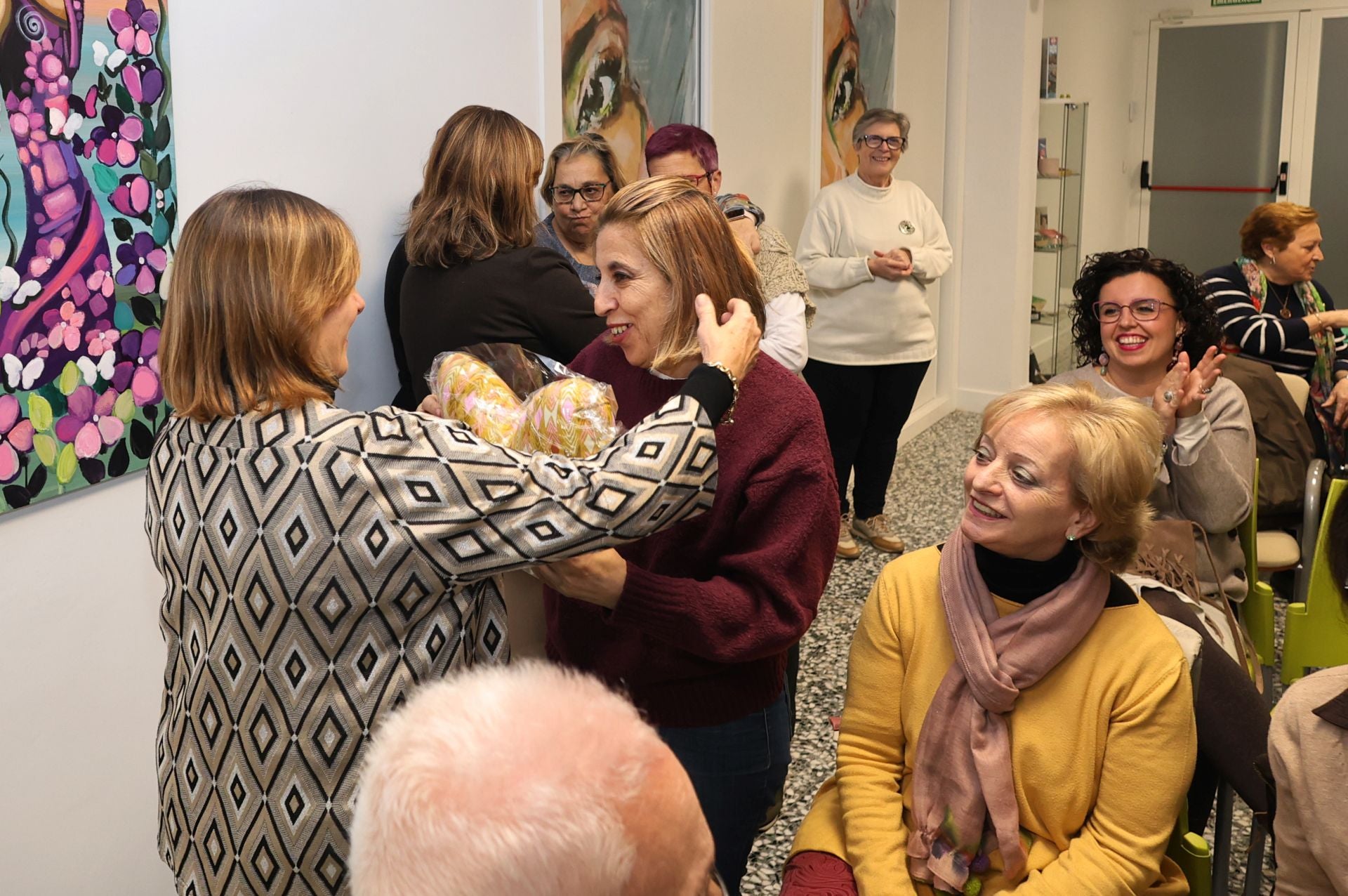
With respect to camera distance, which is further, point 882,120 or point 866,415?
point 866,415

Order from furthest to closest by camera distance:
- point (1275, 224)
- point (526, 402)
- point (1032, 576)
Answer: point (1275, 224) → point (1032, 576) → point (526, 402)

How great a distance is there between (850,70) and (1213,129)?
551cm

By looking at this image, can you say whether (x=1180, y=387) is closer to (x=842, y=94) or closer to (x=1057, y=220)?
(x=842, y=94)

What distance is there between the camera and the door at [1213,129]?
964 cm

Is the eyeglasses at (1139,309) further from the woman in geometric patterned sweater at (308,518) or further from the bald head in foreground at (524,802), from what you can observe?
the bald head in foreground at (524,802)

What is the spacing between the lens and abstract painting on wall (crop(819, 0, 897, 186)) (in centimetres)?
570

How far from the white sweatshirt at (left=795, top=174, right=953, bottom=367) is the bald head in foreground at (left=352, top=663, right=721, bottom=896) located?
4.43 m

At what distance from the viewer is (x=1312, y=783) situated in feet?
5.19

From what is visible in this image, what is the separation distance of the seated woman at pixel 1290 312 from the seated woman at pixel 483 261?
2.60 metres

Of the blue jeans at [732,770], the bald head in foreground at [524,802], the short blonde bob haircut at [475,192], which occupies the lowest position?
the blue jeans at [732,770]

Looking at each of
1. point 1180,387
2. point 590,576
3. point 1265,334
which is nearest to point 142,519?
point 590,576

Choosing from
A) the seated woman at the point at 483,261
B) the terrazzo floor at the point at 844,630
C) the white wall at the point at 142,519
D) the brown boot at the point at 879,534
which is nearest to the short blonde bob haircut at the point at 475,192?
the seated woman at the point at 483,261

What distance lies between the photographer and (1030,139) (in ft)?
24.8

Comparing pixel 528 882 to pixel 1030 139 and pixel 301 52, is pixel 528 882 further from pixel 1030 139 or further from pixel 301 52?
pixel 1030 139
